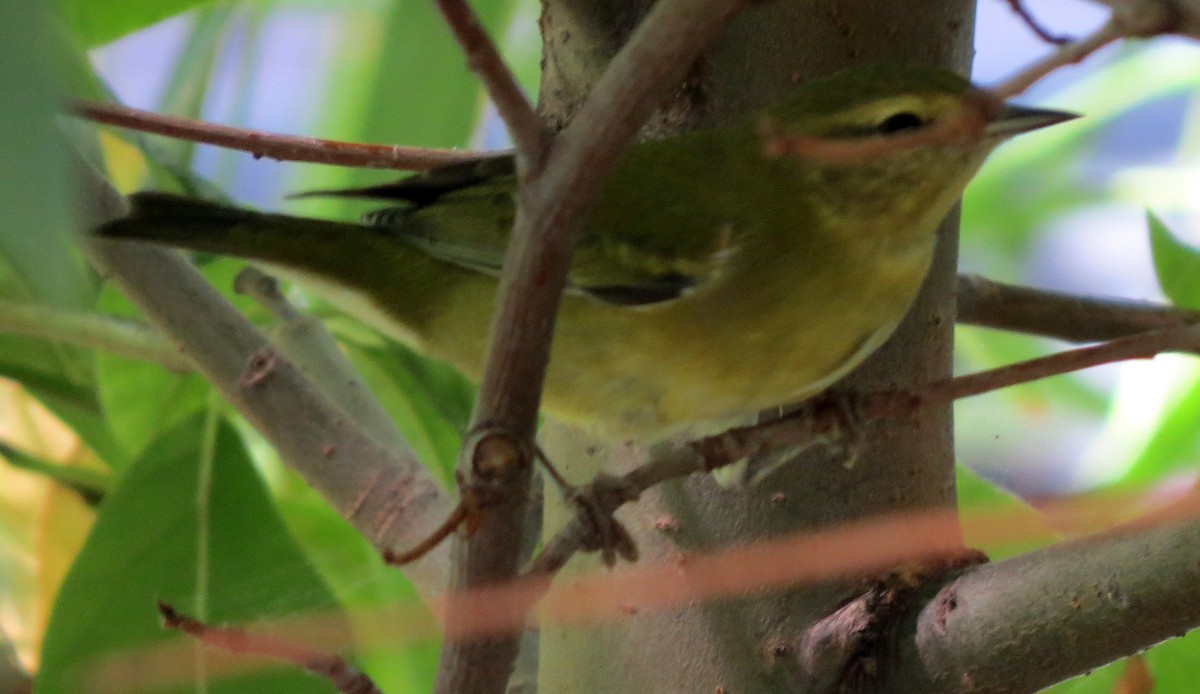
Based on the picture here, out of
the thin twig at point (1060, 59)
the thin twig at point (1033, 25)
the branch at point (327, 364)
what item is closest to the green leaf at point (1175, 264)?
the thin twig at point (1033, 25)

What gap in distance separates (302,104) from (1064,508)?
1.58 meters

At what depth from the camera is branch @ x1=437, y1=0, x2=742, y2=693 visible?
491mm

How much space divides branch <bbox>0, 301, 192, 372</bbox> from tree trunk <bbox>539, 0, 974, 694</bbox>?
0.48 m

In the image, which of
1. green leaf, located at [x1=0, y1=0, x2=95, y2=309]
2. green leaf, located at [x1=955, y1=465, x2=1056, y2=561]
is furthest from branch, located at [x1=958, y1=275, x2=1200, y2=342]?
green leaf, located at [x1=0, y1=0, x2=95, y2=309]

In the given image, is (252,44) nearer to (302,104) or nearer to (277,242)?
(302,104)

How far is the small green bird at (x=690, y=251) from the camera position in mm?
942

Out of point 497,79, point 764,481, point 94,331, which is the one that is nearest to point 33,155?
point 497,79

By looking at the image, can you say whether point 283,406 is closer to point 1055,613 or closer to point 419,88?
point 419,88

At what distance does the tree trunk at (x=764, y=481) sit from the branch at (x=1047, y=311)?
9 centimetres

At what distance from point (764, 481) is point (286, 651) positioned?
40 cm

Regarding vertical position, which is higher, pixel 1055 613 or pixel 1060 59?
pixel 1060 59

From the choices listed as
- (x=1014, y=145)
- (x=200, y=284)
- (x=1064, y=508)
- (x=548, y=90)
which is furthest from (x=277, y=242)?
(x=1014, y=145)

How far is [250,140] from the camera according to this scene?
897 mm

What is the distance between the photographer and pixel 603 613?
96cm
